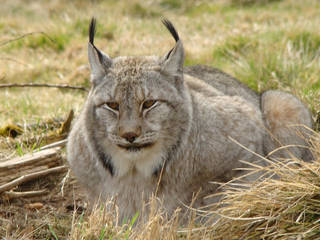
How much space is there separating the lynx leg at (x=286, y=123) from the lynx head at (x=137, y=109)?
1.23 meters

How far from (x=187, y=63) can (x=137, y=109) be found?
4.27 metres

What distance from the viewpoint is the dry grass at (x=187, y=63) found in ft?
11.4

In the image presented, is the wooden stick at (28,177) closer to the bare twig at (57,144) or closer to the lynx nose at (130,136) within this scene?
the bare twig at (57,144)

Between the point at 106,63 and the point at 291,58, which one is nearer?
the point at 106,63

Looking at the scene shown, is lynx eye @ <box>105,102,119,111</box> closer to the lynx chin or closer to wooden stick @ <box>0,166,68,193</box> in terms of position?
the lynx chin

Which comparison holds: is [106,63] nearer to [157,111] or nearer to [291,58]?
[157,111]

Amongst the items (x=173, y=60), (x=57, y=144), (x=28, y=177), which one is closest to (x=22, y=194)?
(x=28, y=177)

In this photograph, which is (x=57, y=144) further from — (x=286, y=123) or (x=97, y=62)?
(x=286, y=123)

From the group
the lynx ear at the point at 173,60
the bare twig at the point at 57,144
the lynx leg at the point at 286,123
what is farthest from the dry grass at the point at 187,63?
the lynx ear at the point at 173,60

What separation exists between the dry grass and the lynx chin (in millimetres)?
311

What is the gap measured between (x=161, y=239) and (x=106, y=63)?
1629 mm

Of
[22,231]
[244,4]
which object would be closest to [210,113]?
[22,231]

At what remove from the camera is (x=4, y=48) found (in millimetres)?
9023

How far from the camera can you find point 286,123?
522cm
